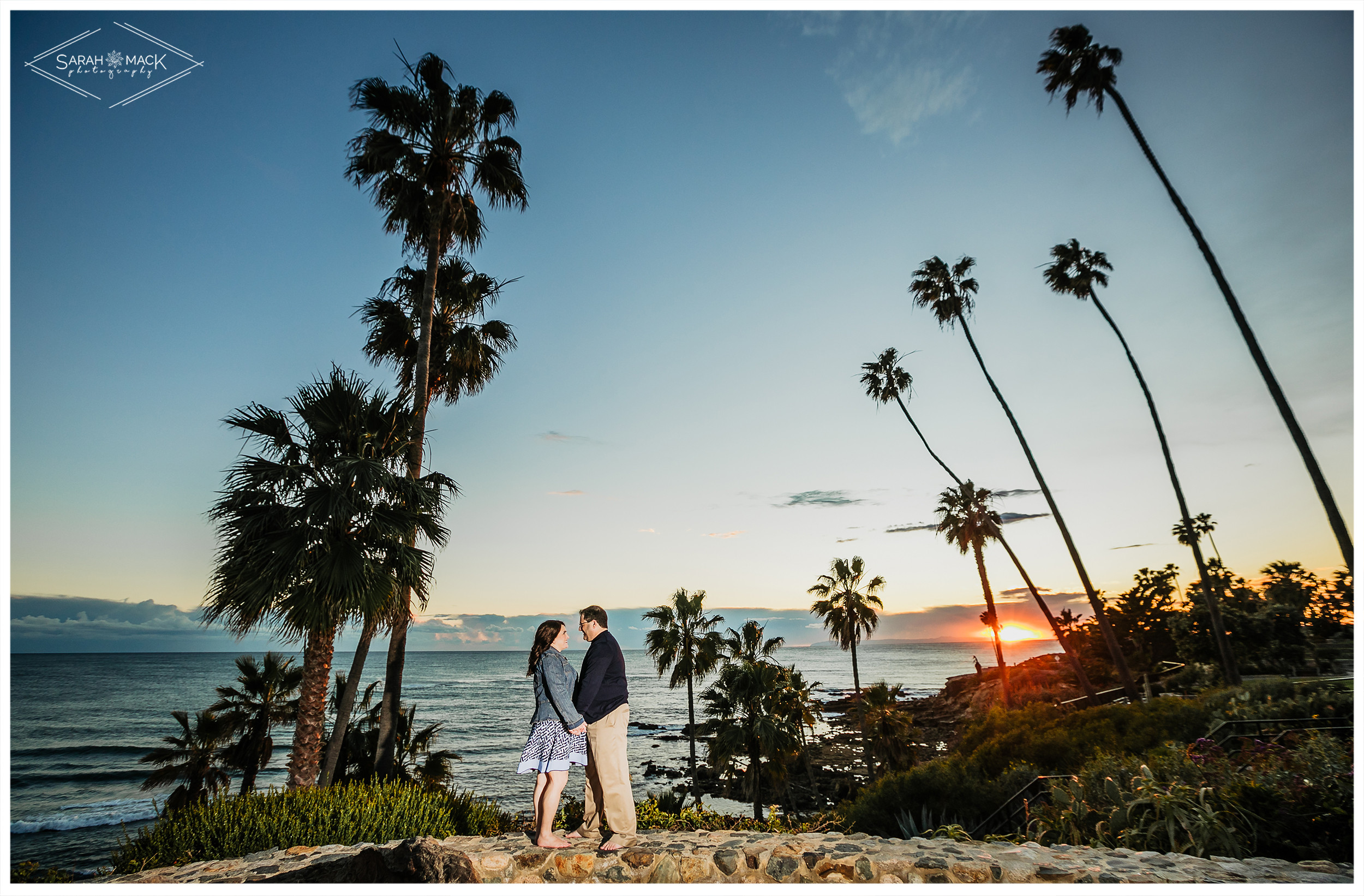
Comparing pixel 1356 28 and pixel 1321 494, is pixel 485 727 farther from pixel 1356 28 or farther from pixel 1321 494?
pixel 1356 28

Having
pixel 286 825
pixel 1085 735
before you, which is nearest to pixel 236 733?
pixel 286 825

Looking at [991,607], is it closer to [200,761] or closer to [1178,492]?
[1178,492]

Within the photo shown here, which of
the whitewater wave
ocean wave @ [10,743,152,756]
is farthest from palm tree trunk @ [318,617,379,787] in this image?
ocean wave @ [10,743,152,756]

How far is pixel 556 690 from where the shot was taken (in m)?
4.52

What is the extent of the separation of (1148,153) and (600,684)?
52.0 ft

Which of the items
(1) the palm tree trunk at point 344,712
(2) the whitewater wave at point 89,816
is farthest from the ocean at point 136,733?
(1) the palm tree trunk at point 344,712

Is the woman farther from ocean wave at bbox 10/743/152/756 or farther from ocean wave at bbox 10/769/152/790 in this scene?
ocean wave at bbox 10/743/152/756

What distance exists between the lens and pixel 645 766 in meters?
37.7

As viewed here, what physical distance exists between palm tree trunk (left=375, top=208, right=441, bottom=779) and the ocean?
12.1 ft

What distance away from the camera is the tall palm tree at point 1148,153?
11.0m

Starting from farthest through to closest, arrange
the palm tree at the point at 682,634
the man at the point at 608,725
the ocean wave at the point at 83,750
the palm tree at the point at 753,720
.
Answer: the ocean wave at the point at 83,750 → the palm tree at the point at 682,634 → the palm tree at the point at 753,720 → the man at the point at 608,725

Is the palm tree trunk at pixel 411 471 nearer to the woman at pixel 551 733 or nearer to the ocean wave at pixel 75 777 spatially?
the woman at pixel 551 733

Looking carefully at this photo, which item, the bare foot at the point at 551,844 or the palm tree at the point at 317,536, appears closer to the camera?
the bare foot at the point at 551,844

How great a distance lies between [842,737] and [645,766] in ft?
50.0
